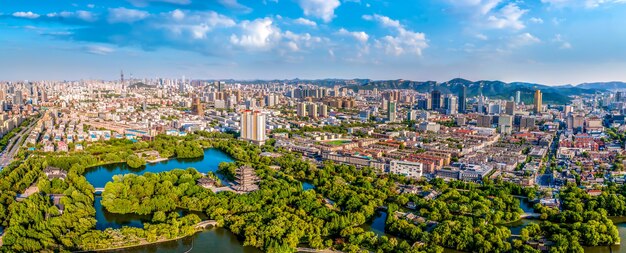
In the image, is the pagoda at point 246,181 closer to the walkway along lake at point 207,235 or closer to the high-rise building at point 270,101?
the walkway along lake at point 207,235

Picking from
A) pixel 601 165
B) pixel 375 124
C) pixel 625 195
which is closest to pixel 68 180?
pixel 625 195

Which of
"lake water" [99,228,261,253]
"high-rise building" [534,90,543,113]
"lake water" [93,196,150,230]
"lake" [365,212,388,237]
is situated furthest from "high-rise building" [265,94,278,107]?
"lake water" [99,228,261,253]

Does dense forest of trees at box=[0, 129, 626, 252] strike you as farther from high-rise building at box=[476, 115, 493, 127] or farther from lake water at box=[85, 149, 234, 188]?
high-rise building at box=[476, 115, 493, 127]

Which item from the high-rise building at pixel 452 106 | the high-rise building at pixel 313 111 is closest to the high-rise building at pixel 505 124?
the high-rise building at pixel 452 106

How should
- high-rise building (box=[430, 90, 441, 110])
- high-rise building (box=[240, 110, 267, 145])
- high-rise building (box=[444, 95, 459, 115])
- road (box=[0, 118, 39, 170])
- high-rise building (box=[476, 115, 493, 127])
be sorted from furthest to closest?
high-rise building (box=[430, 90, 441, 110]) < high-rise building (box=[444, 95, 459, 115]) < high-rise building (box=[476, 115, 493, 127]) < high-rise building (box=[240, 110, 267, 145]) < road (box=[0, 118, 39, 170])

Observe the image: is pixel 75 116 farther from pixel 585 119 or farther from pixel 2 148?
pixel 585 119

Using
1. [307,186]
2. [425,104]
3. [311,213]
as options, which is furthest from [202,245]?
[425,104]
